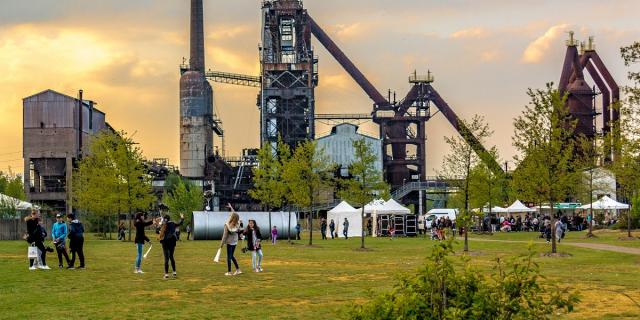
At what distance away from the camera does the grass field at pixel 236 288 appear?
18922 millimetres

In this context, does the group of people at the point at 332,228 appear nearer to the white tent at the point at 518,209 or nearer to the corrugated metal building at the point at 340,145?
the white tent at the point at 518,209

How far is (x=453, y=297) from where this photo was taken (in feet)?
28.7

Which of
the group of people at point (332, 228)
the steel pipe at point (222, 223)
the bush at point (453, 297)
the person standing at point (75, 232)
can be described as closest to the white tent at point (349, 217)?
the group of people at point (332, 228)

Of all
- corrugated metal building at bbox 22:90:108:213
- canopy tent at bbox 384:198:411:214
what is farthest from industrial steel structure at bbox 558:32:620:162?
corrugated metal building at bbox 22:90:108:213

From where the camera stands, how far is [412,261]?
37.2 m

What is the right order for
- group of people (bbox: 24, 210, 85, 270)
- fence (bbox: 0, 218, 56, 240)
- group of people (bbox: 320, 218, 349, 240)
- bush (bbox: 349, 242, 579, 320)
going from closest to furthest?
1. bush (bbox: 349, 242, 579, 320)
2. group of people (bbox: 24, 210, 85, 270)
3. fence (bbox: 0, 218, 56, 240)
4. group of people (bbox: 320, 218, 349, 240)

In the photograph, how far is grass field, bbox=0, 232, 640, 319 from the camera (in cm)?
1892

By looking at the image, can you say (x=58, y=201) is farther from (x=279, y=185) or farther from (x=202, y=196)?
(x=279, y=185)

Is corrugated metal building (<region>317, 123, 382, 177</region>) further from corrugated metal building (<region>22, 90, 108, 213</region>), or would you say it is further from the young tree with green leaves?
the young tree with green leaves

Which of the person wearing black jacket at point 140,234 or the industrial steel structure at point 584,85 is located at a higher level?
the industrial steel structure at point 584,85

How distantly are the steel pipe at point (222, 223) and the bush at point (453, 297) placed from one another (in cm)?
5780

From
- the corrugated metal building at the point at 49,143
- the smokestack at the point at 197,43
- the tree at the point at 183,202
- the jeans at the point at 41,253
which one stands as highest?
the smokestack at the point at 197,43

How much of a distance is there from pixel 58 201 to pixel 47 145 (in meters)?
6.99

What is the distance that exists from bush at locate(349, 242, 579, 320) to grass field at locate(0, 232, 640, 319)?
286 cm
